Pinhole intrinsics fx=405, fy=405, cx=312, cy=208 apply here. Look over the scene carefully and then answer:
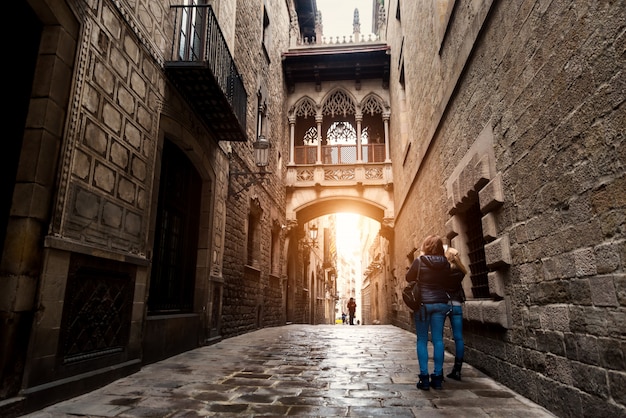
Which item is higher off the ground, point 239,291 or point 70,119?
point 70,119

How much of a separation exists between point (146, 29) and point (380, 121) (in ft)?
46.8

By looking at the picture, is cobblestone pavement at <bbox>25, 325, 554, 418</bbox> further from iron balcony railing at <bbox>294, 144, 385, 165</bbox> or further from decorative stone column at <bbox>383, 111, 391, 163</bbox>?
iron balcony railing at <bbox>294, 144, 385, 165</bbox>

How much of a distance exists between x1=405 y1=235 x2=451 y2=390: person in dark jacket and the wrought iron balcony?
157 inches

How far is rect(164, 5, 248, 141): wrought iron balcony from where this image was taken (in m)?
5.68

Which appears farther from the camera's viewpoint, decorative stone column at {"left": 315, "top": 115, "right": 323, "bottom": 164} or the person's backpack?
decorative stone column at {"left": 315, "top": 115, "right": 323, "bottom": 164}

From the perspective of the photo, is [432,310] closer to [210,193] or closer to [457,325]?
[457,325]

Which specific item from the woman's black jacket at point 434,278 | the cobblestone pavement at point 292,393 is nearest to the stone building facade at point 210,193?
the cobblestone pavement at point 292,393

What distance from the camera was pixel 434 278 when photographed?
3.64 metres

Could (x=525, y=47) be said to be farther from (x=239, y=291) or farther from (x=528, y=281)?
(x=239, y=291)

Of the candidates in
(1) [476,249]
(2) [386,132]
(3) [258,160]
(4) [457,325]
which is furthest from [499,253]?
(2) [386,132]

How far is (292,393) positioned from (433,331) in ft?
4.47

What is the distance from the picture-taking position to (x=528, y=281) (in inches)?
126

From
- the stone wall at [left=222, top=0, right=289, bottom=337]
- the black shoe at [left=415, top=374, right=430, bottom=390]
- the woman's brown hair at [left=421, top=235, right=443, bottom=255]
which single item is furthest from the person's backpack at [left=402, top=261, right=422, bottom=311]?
the stone wall at [left=222, top=0, right=289, bottom=337]

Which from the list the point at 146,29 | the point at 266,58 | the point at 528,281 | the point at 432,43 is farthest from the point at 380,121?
the point at 528,281
